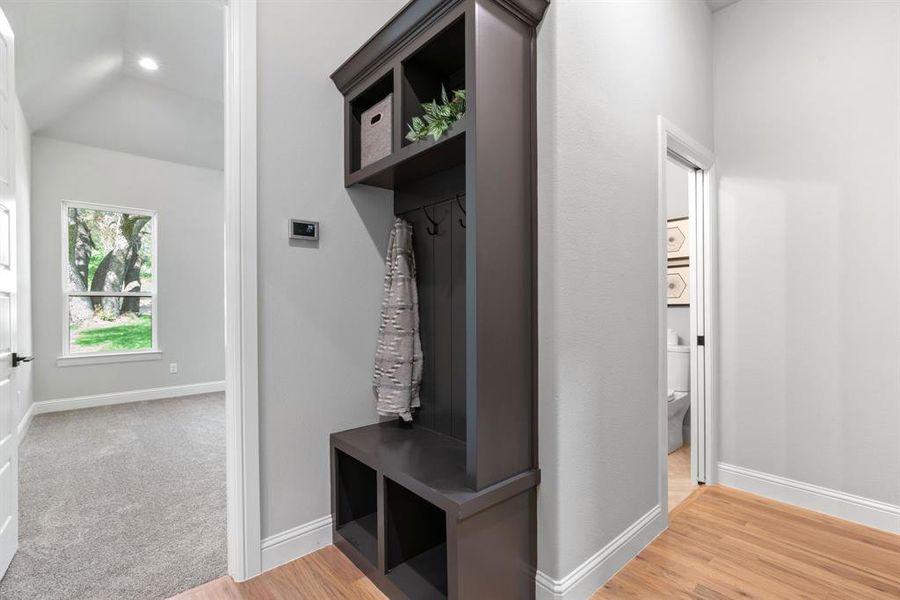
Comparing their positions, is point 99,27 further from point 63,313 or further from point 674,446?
point 674,446

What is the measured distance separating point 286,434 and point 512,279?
117cm

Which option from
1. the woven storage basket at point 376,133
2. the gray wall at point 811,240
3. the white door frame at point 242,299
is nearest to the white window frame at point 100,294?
the white door frame at point 242,299

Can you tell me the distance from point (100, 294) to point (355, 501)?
4.54 metres

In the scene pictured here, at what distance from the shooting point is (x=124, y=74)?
13.4 feet

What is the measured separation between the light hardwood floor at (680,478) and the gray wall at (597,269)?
22.0 inches

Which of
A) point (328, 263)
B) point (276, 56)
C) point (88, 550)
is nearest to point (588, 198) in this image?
point (328, 263)

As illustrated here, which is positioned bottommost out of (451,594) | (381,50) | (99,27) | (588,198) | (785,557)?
(785,557)

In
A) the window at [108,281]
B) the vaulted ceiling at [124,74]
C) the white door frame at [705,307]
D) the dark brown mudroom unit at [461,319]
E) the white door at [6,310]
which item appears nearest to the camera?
the dark brown mudroom unit at [461,319]

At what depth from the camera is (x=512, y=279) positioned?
151cm

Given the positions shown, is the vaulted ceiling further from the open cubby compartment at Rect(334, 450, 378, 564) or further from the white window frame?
the open cubby compartment at Rect(334, 450, 378, 564)

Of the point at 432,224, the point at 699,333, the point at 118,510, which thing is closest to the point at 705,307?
the point at 699,333

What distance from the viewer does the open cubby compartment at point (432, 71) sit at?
1.63 meters

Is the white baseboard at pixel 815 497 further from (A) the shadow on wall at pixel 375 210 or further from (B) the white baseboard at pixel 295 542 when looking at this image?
(A) the shadow on wall at pixel 375 210

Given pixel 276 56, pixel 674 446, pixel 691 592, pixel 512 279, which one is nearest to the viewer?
pixel 512 279
